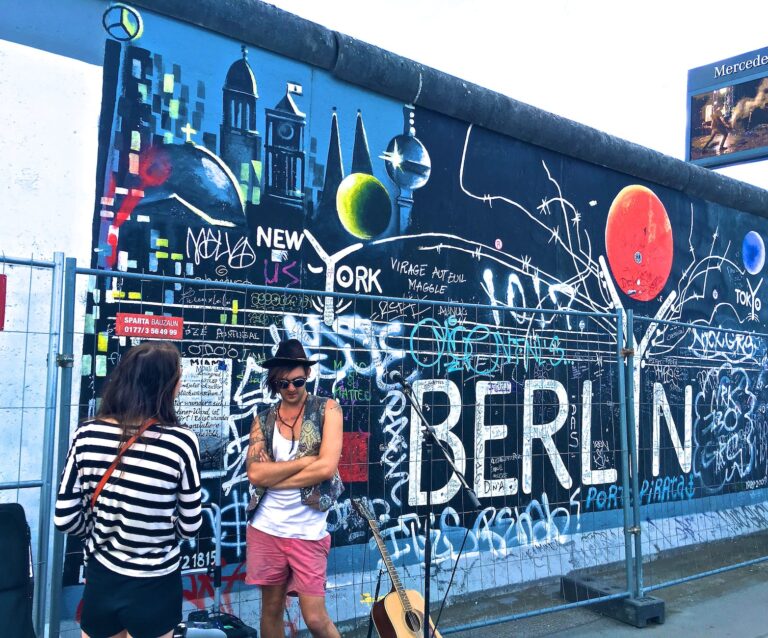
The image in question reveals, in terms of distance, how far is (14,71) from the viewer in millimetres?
4125

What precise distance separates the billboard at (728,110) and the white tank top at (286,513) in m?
11.4

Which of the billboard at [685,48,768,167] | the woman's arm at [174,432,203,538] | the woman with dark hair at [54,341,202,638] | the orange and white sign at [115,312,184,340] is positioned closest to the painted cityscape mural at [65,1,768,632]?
the orange and white sign at [115,312,184,340]

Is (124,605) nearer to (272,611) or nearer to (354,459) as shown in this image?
(272,611)

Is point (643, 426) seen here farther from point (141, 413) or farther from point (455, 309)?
point (141, 413)

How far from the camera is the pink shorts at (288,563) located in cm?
362

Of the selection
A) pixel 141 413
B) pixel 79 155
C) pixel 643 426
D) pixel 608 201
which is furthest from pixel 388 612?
pixel 608 201

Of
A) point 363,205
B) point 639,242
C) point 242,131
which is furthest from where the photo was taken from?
point 639,242

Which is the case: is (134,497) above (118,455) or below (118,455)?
below

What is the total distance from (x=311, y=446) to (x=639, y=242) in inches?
226

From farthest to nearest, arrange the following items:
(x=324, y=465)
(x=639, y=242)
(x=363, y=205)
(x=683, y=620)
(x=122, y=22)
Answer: (x=639, y=242)
(x=363, y=205)
(x=683, y=620)
(x=122, y=22)
(x=324, y=465)

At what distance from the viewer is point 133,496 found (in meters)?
2.72

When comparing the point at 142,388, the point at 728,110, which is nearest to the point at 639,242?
the point at 142,388

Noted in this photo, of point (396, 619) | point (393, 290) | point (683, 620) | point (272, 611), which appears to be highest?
point (393, 290)

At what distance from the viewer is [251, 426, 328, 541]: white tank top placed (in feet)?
11.9
